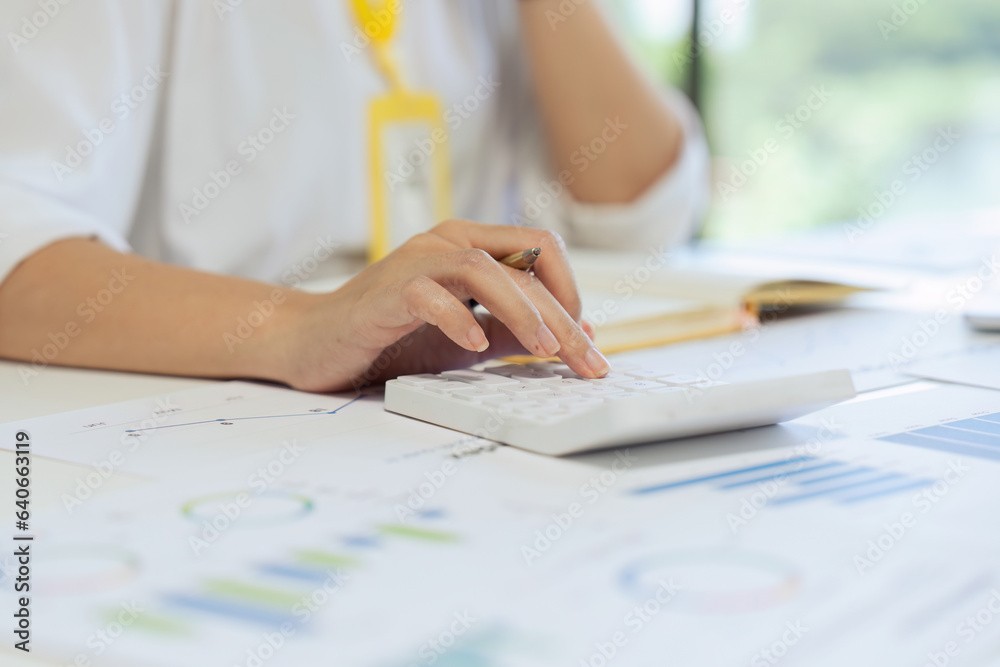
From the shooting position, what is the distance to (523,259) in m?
0.59

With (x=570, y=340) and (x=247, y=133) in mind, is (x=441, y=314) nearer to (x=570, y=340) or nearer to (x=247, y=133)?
(x=570, y=340)

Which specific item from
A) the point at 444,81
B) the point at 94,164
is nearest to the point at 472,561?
the point at 94,164

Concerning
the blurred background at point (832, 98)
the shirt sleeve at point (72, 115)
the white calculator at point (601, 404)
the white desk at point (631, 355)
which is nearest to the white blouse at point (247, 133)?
the shirt sleeve at point (72, 115)

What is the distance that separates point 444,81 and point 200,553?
952mm

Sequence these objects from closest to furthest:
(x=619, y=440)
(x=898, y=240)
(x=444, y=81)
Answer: (x=619, y=440) → (x=444, y=81) → (x=898, y=240)

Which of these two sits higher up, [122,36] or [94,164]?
[122,36]

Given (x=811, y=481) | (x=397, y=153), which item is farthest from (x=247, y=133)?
(x=811, y=481)

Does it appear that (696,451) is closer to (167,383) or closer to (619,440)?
(619,440)

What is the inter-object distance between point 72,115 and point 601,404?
57 centimetres

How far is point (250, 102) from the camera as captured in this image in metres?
0.98

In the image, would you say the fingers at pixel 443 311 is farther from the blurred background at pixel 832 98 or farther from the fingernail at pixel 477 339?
the blurred background at pixel 832 98

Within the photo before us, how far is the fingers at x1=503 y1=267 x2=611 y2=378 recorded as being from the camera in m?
0.56

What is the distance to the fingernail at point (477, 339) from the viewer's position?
21.3 inches

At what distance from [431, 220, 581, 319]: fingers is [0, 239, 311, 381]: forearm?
12cm
